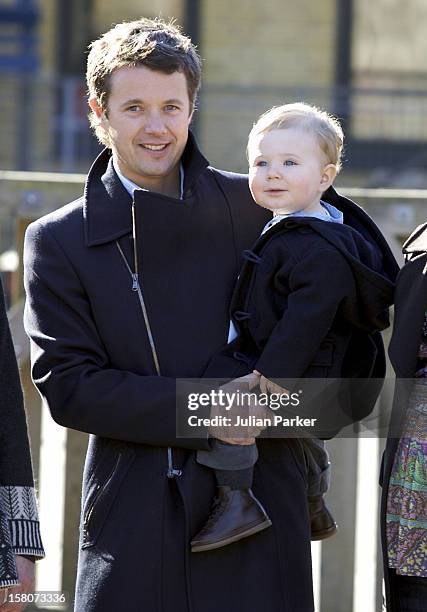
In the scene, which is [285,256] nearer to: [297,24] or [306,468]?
[306,468]

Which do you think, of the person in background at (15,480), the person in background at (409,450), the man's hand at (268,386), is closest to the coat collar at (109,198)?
the person in background at (15,480)

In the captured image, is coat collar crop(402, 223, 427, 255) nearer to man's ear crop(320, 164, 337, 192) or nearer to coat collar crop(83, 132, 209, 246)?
man's ear crop(320, 164, 337, 192)

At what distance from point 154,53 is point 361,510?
2.01m

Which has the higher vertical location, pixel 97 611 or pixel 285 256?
pixel 285 256

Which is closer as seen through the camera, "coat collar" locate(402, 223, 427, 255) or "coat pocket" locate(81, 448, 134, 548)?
"coat collar" locate(402, 223, 427, 255)

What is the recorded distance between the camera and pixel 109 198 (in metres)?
3.28

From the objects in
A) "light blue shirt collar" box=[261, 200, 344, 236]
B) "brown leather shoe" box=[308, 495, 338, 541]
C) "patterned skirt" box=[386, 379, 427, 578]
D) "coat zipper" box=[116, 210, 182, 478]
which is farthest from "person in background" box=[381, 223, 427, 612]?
"coat zipper" box=[116, 210, 182, 478]

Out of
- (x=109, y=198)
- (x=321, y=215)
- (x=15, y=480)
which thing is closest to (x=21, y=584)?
(x=15, y=480)

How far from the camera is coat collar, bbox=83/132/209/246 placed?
3199 millimetres

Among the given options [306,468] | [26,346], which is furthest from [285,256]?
[26,346]

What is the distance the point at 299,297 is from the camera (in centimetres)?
305

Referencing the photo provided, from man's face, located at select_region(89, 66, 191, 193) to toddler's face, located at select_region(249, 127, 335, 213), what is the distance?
0.22 meters

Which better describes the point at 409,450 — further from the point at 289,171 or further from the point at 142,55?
the point at 142,55
